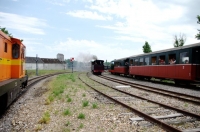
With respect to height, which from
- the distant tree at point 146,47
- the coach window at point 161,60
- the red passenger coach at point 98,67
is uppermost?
the distant tree at point 146,47

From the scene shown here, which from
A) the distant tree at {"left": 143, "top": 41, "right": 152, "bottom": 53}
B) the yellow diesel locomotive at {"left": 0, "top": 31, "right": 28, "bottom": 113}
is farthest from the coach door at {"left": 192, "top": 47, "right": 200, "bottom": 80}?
the distant tree at {"left": 143, "top": 41, "right": 152, "bottom": 53}

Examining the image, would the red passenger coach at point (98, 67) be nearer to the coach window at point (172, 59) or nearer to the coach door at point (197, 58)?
the coach window at point (172, 59)

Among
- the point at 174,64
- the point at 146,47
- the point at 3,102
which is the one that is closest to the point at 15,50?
the point at 3,102

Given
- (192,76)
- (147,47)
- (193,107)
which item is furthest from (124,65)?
(147,47)

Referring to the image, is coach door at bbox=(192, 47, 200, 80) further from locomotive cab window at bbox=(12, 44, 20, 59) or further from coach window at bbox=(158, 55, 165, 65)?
locomotive cab window at bbox=(12, 44, 20, 59)

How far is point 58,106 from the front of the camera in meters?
7.95

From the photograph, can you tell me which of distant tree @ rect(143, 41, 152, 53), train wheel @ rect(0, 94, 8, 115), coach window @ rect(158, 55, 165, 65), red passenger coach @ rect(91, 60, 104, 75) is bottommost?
train wheel @ rect(0, 94, 8, 115)

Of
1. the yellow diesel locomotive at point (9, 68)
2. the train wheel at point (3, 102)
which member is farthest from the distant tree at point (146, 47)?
the train wheel at point (3, 102)

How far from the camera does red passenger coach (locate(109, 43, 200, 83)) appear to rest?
13422mm

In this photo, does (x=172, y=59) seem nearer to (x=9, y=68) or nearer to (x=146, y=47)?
(x=9, y=68)

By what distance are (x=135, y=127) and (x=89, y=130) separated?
1.31m

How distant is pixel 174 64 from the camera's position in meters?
15.5

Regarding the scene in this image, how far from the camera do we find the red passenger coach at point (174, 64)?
1342cm

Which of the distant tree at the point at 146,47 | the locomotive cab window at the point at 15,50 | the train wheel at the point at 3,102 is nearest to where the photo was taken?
the train wheel at the point at 3,102
